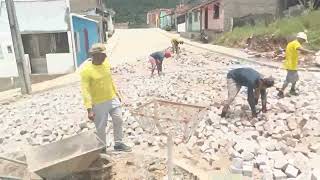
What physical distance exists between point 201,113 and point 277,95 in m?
4.79

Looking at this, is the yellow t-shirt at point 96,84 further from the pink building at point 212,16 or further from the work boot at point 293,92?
the pink building at point 212,16

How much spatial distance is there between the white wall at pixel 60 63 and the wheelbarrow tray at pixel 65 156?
13.3m

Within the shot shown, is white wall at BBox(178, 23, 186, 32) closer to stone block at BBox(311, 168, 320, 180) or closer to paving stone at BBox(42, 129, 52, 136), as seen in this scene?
paving stone at BBox(42, 129, 52, 136)

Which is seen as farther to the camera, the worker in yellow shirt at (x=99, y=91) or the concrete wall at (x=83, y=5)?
the concrete wall at (x=83, y=5)

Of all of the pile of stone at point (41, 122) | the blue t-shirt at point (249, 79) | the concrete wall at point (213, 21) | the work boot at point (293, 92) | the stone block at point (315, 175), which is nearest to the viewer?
the stone block at point (315, 175)

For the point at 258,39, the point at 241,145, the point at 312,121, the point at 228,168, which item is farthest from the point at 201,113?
the point at 258,39

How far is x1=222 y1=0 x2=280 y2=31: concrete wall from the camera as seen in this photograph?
96.8 feet

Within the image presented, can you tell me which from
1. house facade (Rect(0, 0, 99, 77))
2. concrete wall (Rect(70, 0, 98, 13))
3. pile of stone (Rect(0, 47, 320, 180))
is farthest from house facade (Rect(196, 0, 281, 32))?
pile of stone (Rect(0, 47, 320, 180))

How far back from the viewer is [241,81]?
7258 millimetres

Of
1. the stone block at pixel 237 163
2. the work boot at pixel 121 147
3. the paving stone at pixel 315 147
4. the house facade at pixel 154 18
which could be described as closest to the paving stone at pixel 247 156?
the stone block at pixel 237 163

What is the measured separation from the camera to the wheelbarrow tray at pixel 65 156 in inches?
198

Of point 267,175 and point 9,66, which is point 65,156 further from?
point 9,66

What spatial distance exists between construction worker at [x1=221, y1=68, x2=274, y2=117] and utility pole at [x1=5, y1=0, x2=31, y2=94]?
8.38 m

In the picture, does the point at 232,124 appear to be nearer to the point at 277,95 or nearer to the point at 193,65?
the point at 277,95
